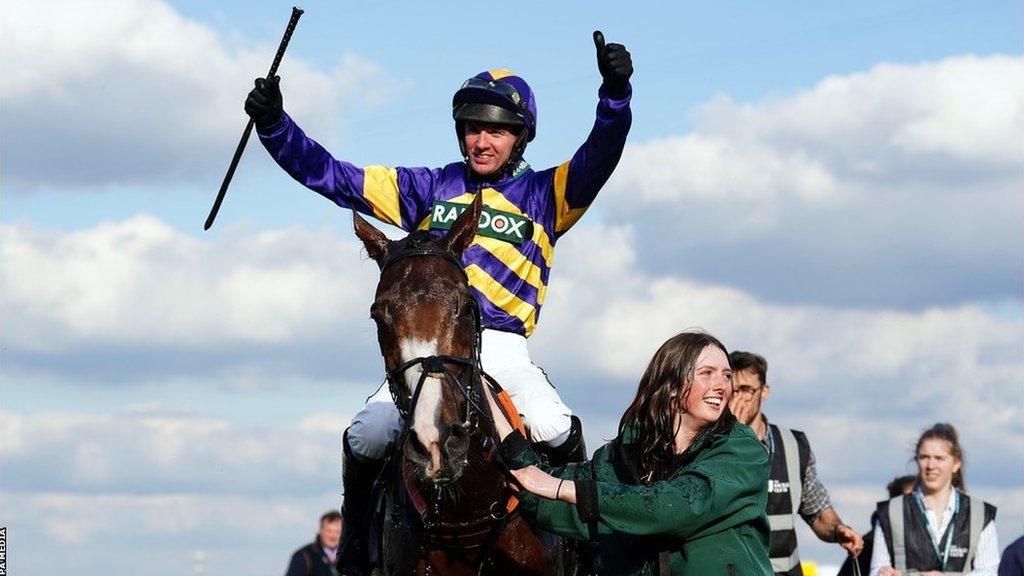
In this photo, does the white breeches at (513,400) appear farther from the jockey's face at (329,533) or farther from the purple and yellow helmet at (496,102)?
the jockey's face at (329,533)

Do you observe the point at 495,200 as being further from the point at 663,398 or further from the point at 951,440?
the point at 951,440

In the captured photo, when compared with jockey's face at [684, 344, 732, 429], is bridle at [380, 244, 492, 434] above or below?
above

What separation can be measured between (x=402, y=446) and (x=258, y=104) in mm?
2511

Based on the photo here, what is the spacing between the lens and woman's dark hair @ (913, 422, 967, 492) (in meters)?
11.1

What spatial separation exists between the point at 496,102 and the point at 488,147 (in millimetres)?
232

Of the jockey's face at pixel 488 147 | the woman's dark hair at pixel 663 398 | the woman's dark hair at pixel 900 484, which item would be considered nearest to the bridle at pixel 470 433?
the woman's dark hair at pixel 663 398

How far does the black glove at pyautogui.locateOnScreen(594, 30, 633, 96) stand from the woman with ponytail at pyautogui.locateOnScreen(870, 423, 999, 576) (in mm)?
4128

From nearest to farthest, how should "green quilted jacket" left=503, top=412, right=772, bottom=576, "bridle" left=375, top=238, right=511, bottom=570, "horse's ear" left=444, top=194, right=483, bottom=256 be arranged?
"green quilted jacket" left=503, top=412, right=772, bottom=576, "bridle" left=375, top=238, right=511, bottom=570, "horse's ear" left=444, top=194, right=483, bottom=256

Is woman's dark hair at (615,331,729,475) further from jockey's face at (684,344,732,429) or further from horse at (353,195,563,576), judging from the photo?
horse at (353,195,563,576)

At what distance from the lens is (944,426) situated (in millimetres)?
11297

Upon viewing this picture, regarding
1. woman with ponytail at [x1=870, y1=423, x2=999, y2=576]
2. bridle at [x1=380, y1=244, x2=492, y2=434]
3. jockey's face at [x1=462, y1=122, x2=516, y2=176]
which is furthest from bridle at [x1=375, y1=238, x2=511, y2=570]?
woman with ponytail at [x1=870, y1=423, x2=999, y2=576]

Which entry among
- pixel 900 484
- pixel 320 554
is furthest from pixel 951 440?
pixel 320 554

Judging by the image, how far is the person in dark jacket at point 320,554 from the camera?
52.7 feet

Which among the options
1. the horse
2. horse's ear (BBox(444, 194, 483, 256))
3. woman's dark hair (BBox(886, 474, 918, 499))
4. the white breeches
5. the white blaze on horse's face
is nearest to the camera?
the white blaze on horse's face
